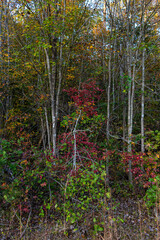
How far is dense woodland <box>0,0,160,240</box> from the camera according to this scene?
2848mm

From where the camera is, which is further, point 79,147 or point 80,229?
point 79,147

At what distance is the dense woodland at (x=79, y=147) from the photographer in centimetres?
285

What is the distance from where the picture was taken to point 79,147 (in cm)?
404

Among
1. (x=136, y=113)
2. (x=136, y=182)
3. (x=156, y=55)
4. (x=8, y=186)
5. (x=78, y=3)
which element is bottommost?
(x=136, y=182)

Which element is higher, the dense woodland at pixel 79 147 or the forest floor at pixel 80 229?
the dense woodland at pixel 79 147

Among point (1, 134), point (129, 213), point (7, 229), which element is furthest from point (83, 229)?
point (1, 134)

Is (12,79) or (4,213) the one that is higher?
(12,79)

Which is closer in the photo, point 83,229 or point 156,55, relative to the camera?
point 83,229

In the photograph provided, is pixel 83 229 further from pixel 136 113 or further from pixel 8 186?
pixel 136 113

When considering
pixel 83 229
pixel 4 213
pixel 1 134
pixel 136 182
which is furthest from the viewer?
pixel 1 134

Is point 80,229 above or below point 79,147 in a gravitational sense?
below

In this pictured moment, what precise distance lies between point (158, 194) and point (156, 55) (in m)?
5.09

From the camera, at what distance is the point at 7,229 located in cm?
302

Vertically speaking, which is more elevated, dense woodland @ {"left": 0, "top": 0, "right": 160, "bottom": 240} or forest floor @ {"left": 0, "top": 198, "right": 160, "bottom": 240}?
dense woodland @ {"left": 0, "top": 0, "right": 160, "bottom": 240}
